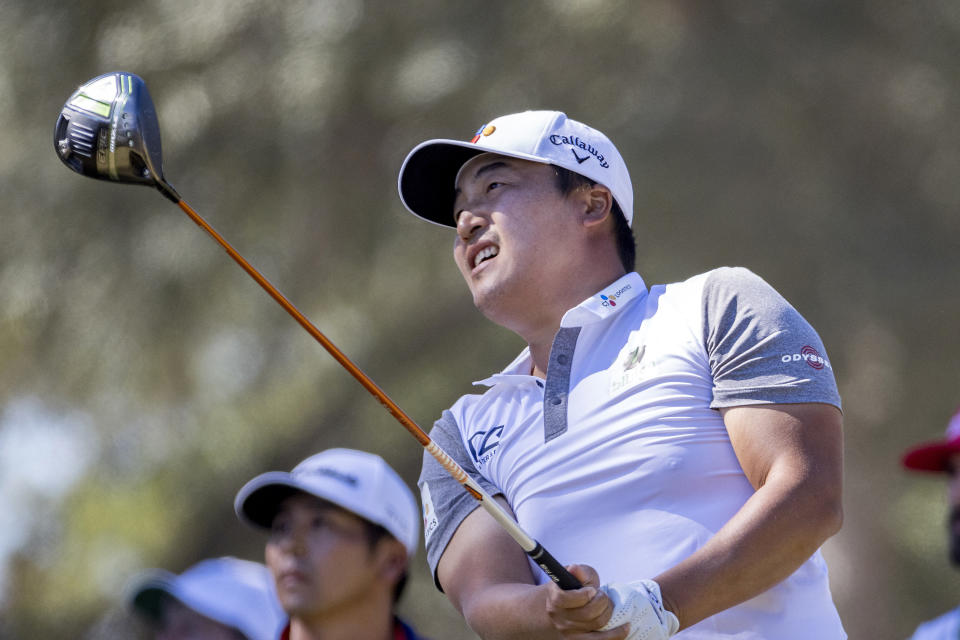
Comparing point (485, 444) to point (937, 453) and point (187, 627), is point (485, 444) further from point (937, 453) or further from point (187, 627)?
point (187, 627)

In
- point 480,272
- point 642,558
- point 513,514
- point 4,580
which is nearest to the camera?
point 642,558

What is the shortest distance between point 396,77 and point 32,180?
2.48 meters

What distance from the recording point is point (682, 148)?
8.98 m

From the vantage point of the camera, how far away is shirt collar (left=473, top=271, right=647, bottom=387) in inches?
123

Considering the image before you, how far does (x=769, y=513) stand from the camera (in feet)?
8.32

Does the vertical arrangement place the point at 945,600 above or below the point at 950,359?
below

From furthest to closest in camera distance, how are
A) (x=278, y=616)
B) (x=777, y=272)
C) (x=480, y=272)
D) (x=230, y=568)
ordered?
(x=777, y=272) → (x=230, y=568) → (x=278, y=616) → (x=480, y=272)

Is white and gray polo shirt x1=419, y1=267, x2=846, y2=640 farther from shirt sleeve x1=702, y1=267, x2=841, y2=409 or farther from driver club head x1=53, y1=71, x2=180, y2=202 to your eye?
driver club head x1=53, y1=71, x2=180, y2=202

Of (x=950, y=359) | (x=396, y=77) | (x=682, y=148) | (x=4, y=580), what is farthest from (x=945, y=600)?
(x=4, y=580)

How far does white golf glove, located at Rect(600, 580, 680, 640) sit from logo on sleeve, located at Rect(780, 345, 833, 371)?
575 mm

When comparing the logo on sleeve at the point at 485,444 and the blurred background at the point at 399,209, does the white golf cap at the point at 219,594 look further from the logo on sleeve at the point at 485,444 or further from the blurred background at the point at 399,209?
the blurred background at the point at 399,209

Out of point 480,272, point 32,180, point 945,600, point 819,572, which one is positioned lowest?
point 945,600

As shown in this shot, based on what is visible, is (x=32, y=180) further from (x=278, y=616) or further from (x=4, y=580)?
(x=278, y=616)

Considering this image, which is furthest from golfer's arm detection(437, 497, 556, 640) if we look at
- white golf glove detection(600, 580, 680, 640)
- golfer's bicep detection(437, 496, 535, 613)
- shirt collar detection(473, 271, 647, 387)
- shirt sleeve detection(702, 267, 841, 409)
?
shirt sleeve detection(702, 267, 841, 409)
